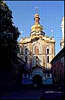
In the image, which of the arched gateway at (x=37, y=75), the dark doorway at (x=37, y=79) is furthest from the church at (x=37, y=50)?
the dark doorway at (x=37, y=79)

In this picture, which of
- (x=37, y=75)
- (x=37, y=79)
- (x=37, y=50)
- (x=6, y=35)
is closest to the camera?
(x=6, y=35)

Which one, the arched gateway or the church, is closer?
the arched gateway

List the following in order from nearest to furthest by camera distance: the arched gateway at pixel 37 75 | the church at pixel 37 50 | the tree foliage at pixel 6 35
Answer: the tree foliage at pixel 6 35 < the arched gateway at pixel 37 75 < the church at pixel 37 50

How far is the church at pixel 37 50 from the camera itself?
7144cm

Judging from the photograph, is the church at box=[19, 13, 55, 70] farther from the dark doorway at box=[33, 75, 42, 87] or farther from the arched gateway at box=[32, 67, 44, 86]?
the dark doorway at box=[33, 75, 42, 87]

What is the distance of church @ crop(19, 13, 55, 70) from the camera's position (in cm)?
7144

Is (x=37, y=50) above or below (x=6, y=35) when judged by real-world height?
above

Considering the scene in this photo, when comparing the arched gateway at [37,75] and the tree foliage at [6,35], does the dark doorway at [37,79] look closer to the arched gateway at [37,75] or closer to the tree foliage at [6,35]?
the arched gateway at [37,75]

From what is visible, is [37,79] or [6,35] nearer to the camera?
[6,35]

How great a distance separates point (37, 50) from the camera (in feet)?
239

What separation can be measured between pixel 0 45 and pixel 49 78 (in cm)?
4382

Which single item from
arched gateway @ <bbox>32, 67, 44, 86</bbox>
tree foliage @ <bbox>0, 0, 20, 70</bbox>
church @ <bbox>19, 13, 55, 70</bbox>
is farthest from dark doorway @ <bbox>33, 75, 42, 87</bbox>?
tree foliage @ <bbox>0, 0, 20, 70</bbox>

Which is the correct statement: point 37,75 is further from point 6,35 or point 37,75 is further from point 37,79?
point 6,35

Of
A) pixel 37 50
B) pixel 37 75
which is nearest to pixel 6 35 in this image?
pixel 37 75
